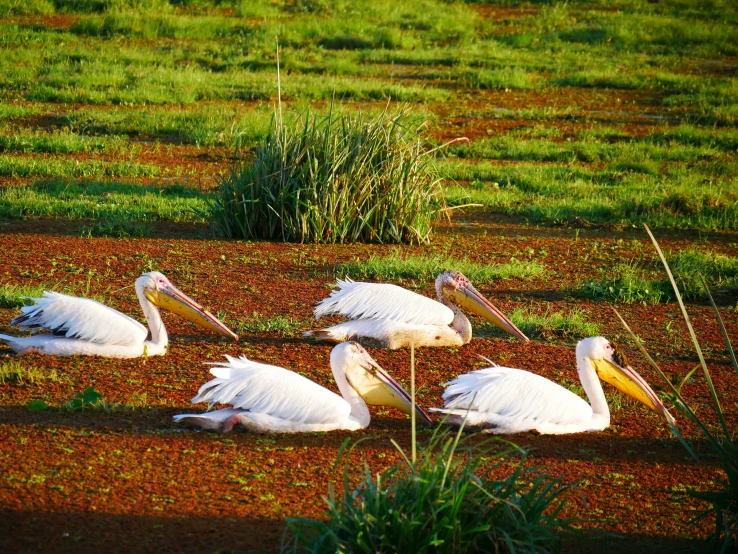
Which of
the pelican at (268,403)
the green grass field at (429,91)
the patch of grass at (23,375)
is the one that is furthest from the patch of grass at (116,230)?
the pelican at (268,403)

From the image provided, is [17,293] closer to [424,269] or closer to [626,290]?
[424,269]

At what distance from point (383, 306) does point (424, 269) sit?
1638mm

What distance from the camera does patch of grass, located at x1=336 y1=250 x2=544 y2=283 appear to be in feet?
23.7

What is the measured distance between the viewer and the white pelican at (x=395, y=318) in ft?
18.6

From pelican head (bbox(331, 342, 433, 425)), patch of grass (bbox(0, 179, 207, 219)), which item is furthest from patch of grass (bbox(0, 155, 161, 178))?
pelican head (bbox(331, 342, 433, 425))

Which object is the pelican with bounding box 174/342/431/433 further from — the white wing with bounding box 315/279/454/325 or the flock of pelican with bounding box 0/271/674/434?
the white wing with bounding box 315/279/454/325

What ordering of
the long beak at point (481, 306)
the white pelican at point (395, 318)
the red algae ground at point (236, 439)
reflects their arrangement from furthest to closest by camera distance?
1. the long beak at point (481, 306)
2. the white pelican at point (395, 318)
3. the red algae ground at point (236, 439)

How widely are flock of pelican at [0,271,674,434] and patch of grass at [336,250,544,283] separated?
140 cm

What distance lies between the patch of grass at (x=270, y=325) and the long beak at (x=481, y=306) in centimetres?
93

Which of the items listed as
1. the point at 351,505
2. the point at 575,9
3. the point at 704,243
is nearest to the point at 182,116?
the point at 704,243

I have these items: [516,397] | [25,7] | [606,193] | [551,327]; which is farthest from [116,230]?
[25,7]

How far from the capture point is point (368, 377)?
4422mm

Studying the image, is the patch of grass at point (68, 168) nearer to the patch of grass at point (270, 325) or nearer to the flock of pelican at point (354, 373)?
the patch of grass at point (270, 325)

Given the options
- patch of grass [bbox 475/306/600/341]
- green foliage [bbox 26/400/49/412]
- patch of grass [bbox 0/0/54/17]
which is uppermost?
patch of grass [bbox 0/0/54/17]
